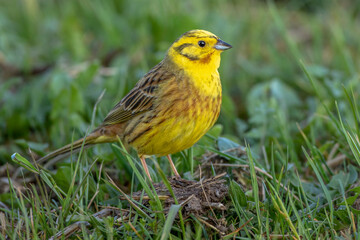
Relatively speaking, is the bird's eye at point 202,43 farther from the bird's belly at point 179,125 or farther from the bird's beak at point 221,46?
the bird's belly at point 179,125

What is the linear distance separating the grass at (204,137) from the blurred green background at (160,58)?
0.02 m

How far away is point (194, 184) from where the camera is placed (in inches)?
129

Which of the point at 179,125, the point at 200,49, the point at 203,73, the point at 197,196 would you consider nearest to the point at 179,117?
the point at 179,125

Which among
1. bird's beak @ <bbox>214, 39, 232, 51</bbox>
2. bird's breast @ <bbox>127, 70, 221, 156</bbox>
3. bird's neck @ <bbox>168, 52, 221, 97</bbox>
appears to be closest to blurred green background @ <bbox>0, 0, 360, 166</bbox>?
bird's breast @ <bbox>127, 70, 221, 156</bbox>

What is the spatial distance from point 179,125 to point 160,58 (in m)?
2.18

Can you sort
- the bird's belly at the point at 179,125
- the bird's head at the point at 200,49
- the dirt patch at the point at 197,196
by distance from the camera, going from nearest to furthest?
the dirt patch at the point at 197,196 < the bird's belly at the point at 179,125 < the bird's head at the point at 200,49

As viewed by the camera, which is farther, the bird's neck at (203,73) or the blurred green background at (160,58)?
the blurred green background at (160,58)

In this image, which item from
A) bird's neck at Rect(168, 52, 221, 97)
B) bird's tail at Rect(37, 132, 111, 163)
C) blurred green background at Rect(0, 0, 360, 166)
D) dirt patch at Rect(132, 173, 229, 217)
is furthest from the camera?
blurred green background at Rect(0, 0, 360, 166)

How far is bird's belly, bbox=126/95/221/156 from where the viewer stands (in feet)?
11.8

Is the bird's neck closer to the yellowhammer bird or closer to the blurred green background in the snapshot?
the yellowhammer bird

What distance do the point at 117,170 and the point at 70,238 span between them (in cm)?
105

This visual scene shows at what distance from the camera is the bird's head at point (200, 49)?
3.81 metres

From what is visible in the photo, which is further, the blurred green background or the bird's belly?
the blurred green background

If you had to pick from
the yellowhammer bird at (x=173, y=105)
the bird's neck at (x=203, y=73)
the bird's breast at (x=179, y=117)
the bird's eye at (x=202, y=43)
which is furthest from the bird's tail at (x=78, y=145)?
the bird's eye at (x=202, y=43)
